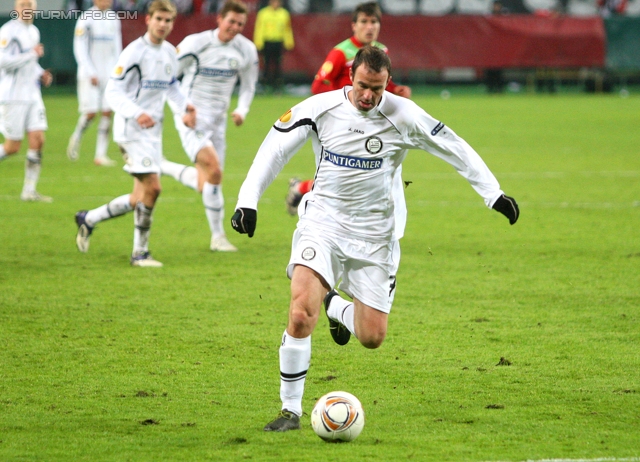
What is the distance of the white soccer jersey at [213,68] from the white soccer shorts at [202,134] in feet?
0.26

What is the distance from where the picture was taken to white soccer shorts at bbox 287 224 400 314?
500 centimetres

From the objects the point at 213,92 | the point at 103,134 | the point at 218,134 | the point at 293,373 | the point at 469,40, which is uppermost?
the point at 293,373

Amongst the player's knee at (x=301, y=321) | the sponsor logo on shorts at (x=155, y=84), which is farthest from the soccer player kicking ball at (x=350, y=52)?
the player's knee at (x=301, y=321)

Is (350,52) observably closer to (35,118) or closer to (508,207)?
(508,207)

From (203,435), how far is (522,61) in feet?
89.3

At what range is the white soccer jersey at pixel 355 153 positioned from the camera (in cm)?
512

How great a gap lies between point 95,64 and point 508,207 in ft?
40.8

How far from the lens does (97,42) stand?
16.2 m

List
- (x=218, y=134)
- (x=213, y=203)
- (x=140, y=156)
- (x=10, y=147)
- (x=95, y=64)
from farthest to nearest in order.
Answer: (x=95, y=64)
(x=10, y=147)
(x=218, y=134)
(x=213, y=203)
(x=140, y=156)

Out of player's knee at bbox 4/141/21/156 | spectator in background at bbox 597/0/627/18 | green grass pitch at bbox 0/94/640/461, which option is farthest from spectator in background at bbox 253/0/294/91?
player's knee at bbox 4/141/21/156

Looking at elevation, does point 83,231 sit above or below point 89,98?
above

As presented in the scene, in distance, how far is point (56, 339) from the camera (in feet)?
21.0

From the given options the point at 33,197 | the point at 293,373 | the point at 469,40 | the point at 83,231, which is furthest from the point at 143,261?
the point at 469,40

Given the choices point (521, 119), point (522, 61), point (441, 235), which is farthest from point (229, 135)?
point (522, 61)
